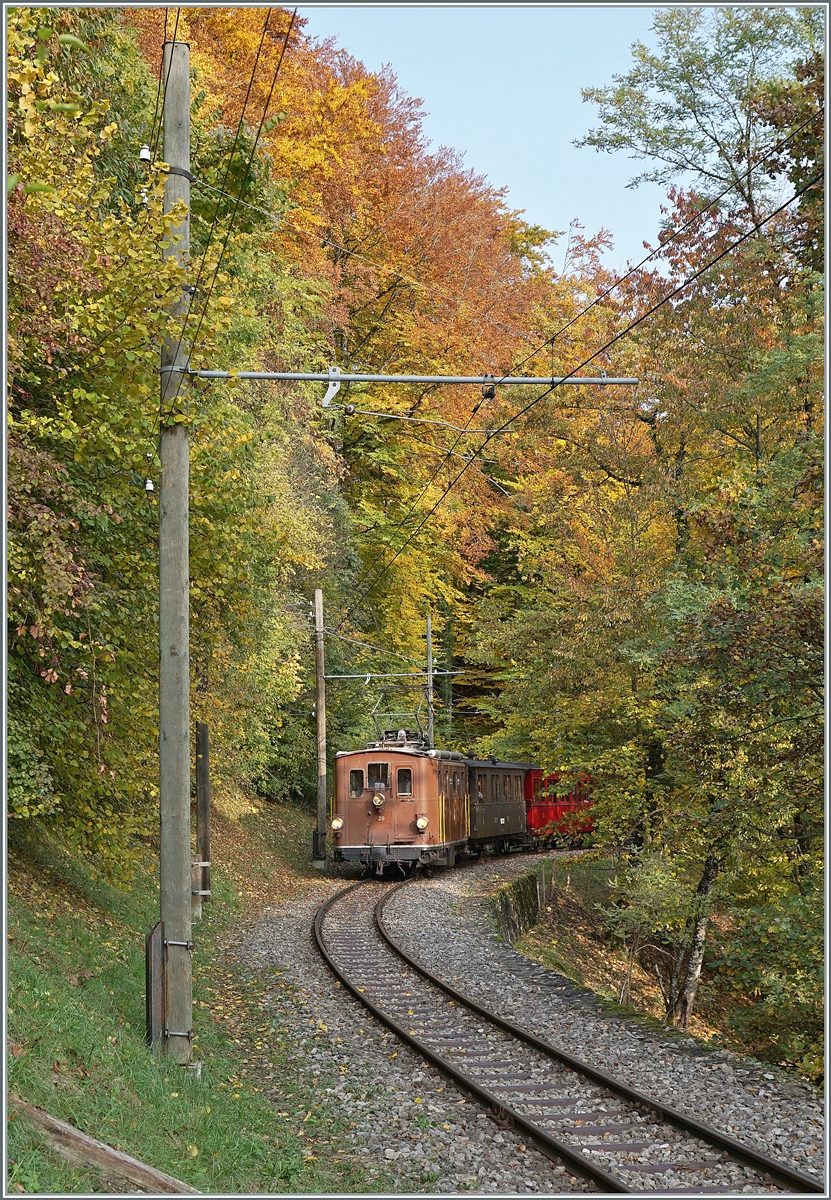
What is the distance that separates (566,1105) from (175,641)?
4759mm

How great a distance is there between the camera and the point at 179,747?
8656 millimetres

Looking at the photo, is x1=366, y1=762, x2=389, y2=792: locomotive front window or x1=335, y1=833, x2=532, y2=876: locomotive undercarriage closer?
x1=335, y1=833, x2=532, y2=876: locomotive undercarriage

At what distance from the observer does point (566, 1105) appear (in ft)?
26.1

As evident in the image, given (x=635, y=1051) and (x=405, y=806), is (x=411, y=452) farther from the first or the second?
(x=635, y=1051)

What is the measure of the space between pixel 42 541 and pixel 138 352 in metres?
1.94

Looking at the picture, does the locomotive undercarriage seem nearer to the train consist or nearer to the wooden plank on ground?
the train consist

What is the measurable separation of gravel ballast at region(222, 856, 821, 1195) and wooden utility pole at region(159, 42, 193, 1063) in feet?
5.26

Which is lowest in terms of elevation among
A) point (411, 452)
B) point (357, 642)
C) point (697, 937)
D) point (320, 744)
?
point (697, 937)

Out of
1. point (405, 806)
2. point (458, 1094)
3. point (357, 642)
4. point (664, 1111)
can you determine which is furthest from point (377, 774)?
point (664, 1111)

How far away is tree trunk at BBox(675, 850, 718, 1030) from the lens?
15.7 m

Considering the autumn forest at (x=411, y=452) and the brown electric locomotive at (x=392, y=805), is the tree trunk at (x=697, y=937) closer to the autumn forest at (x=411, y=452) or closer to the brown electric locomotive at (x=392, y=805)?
the autumn forest at (x=411, y=452)

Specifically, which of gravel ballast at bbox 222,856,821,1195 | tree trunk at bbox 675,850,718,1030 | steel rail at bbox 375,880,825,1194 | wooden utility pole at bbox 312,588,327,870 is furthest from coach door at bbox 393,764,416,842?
steel rail at bbox 375,880,825,1194

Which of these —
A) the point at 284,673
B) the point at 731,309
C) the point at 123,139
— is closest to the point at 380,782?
the point at 284,673

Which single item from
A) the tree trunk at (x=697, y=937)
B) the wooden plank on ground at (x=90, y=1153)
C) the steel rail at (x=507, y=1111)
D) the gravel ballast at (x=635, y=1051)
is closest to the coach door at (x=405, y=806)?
the gravel ballast at (x=635, y=1051)
